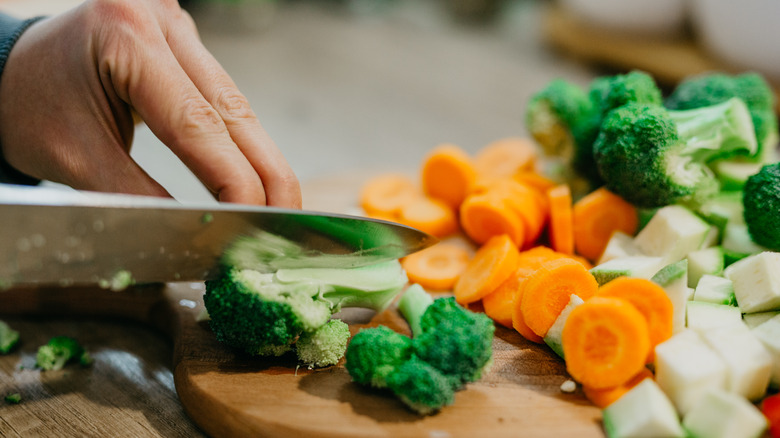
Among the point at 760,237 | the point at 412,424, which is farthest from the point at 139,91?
the point at 760,237

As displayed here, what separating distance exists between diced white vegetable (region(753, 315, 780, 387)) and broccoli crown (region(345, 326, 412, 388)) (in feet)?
2.68

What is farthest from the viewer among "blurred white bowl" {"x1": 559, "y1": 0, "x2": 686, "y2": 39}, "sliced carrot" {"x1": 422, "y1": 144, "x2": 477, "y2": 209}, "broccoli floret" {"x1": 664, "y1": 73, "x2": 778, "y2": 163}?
"blurred white bowl" {"x1": 559, "y1": 0, "x2": 686, "y2": 39}

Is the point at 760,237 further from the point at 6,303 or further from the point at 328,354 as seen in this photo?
the point at 6,303

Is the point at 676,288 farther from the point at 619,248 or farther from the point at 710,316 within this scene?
the point at 619,248

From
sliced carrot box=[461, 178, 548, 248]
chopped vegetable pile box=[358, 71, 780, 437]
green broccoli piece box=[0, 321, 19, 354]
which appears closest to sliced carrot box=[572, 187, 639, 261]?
chopped vegetable pile box=[358, 71, 780, 437]

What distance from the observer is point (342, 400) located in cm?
139

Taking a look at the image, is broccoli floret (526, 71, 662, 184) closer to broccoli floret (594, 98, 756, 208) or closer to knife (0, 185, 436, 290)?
broccoli floret (594, 98, 756, 208)

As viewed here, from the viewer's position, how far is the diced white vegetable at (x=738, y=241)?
1.74 metres

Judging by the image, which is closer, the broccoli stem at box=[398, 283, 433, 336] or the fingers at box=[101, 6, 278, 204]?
the fingers at box=[101, 6, 278, 204]

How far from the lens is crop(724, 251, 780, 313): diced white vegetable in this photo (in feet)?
4.67

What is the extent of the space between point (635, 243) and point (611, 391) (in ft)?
1.90

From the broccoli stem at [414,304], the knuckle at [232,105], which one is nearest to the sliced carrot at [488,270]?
the broccoli stem at [414,304]

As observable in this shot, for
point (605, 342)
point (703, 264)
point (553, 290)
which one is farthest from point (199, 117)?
point (703, 264)

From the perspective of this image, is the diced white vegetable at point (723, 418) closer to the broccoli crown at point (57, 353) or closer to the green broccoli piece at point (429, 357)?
the green broccoli piece at point (429, 357)
